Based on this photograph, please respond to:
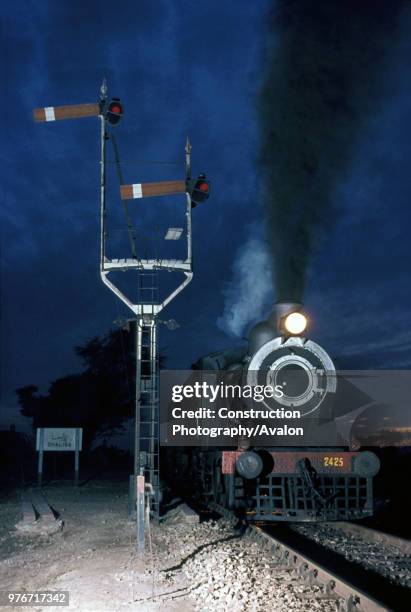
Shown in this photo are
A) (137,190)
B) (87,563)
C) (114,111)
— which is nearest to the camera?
(87,563)

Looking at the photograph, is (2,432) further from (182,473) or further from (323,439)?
(323,439)

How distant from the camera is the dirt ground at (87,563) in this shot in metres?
5.34

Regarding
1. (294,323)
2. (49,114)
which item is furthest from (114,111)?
(294,323)

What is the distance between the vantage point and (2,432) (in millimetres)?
31109

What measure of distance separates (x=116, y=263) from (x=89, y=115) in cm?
257

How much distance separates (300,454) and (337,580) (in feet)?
10.5

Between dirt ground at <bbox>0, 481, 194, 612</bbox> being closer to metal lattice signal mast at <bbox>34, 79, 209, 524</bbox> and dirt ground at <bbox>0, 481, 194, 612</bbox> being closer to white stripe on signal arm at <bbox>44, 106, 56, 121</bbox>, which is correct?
metal lattice signal mast at <bbox>34, 79, 209, 524</bbox>

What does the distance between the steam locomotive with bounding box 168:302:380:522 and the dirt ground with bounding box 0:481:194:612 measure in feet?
5.45

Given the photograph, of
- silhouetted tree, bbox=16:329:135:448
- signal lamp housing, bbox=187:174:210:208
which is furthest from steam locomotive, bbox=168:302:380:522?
silhouetted tree, bbox=16:329:135:448

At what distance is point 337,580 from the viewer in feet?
17.5

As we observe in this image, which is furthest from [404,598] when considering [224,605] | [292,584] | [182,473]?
[182,473]

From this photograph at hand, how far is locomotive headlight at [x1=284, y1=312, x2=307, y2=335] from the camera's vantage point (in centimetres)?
847

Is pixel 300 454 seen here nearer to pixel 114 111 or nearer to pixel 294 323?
pixel 294 323

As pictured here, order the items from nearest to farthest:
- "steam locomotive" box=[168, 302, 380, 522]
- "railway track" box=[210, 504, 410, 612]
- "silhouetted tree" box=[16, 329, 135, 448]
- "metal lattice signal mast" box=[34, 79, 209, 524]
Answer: "railway track" box=[210, 504, 410, 612]
"steam locomotive" box=[168, 302, 380, 522]
"metal lattice signal mast" box=[34, 79, 209, 524]
"silhouetted tree" box=[16, 329, 135, 448]
